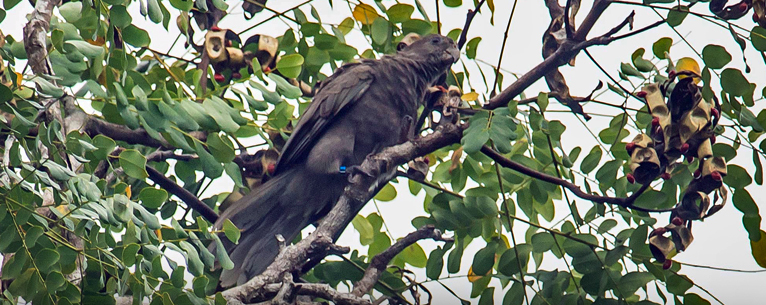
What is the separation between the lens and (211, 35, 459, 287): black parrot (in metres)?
1.65

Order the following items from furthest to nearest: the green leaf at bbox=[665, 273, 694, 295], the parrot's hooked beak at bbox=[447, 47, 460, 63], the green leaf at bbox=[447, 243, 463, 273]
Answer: the parrot's hooked beak at bbox=[447, 47, 460, 63], the green leaf at bbox=[447, 243, 463, 273], the green leaf at bbox=[665, 273, 694, 295]

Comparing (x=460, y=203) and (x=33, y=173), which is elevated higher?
(x=460, y=203)

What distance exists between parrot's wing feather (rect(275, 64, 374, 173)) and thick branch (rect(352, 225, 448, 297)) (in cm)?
50

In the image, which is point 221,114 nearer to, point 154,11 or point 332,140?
point 154,11

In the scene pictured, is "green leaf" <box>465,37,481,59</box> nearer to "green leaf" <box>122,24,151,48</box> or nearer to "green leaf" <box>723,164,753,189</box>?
"green leaf" <box>723,164,753,189</box>

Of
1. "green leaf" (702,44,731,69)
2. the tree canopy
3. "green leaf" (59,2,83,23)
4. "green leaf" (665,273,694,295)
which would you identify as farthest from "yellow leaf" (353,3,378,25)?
"green leaf" (665,273,694,295)

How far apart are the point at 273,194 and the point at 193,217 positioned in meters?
0.22

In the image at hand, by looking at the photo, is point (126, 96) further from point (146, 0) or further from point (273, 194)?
point (273, 194)

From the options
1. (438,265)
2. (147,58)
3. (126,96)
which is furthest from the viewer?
(147,58)

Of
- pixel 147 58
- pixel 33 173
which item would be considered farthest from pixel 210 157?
pixel 147 58

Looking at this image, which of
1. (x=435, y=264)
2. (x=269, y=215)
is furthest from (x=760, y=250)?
(x=269, y=215)

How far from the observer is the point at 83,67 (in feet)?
3.39

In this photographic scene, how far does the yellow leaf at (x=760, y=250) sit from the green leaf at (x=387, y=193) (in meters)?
0.90

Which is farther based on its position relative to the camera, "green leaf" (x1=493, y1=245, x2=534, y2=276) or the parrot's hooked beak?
the parrot's hooked beak
